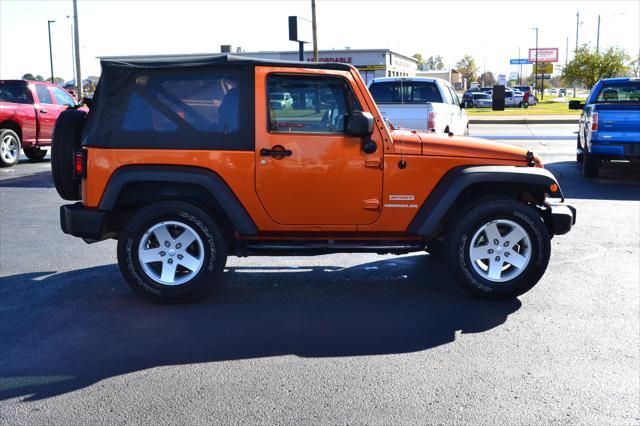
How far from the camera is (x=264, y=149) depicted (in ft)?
18.6

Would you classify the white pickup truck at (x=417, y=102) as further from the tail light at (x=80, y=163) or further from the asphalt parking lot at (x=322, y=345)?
the tail light at (x=80, y=163)

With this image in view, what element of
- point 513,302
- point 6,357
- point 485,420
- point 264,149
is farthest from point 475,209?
point 6,357

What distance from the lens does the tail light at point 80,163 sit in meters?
5.68

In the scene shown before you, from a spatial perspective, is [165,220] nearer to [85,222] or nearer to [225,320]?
[85,222]

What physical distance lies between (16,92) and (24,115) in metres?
0.79

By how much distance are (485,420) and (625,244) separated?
16.3 feet

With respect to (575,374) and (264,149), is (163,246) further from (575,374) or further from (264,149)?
(575,374)

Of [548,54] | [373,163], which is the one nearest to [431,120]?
[373,163]

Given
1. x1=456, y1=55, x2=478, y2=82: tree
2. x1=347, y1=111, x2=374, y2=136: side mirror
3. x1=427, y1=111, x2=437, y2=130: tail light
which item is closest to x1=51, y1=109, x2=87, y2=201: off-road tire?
x1=347, y1=111, x2=374, y2=136: side mirror

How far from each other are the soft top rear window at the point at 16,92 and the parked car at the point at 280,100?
12.4 m

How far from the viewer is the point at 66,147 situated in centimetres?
587

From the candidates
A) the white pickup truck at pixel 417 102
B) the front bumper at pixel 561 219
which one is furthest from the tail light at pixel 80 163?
the white pickup truck at pixel 417 102

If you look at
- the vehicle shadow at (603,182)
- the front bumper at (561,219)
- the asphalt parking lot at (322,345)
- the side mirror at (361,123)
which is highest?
the side mirror at (361,123)

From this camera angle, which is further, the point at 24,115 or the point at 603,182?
the point at 24,115
